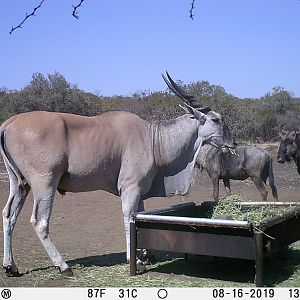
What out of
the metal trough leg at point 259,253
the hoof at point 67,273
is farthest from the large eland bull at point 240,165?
the metal trough leg at point 259,253

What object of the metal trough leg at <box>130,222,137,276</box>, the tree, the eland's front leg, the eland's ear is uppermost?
the tree

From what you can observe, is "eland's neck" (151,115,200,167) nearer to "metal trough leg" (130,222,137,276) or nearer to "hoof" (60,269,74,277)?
"metal trough leg" (130,222,137,276)

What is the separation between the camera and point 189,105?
7969 millimetres

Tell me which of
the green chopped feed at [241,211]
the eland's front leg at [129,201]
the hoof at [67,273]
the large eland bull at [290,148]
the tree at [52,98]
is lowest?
the hoof at [67,273]

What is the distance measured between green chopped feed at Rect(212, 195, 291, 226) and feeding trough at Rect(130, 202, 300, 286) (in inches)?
Answer: 10.3

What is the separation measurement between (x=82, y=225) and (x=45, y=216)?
3326mm

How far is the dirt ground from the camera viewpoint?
7.97 meters

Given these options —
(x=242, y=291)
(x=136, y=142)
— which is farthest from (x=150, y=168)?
(x=242, y=291)

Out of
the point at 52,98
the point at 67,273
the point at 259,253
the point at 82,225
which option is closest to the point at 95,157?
the point at 67,273

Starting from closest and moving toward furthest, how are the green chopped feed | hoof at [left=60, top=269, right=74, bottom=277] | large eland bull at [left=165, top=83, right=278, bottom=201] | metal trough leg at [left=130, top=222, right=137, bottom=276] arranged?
metal trough leg at [left=130, top=222, right=137, bottom=276] < hoof at [left=60, top=269, right=74, bottom=277] < the green chopped feed < large eland bull at [left=165, top=83, right=278, bottom=201]

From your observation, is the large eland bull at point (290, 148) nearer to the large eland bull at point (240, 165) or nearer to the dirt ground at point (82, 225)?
the large eland bull at point (240, 165)

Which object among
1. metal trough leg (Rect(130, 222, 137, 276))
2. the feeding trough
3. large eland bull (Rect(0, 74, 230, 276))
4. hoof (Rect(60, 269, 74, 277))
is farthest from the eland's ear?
hoof (Rect(60, 269, 74, 277))

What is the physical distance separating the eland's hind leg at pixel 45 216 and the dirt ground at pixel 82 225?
1.50 ft

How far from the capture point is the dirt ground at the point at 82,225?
7.97m
